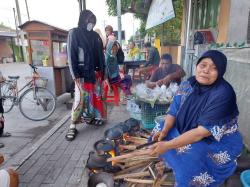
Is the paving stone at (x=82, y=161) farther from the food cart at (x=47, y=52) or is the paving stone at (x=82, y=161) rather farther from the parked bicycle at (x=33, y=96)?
the food cart at (x=47, y=52)

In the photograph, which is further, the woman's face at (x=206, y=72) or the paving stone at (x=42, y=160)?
the paving stone at (x=42, y=160)

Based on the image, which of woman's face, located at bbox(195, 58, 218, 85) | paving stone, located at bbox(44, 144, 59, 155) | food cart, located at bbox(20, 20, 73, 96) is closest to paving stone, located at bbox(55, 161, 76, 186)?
paving stone, located at bbox(44, 144, 59, 155)

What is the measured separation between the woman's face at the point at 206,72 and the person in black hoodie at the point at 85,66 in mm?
2407

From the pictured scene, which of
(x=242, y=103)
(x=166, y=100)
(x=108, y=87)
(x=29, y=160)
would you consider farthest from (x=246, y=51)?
(x=29, y=160)

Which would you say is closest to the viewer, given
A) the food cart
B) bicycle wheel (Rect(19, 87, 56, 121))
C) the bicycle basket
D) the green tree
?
bicycle wheel (Rect(19, 87, 56, 121))

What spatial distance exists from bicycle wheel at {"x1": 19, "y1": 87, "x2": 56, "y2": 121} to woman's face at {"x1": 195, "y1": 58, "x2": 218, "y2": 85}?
4178mm

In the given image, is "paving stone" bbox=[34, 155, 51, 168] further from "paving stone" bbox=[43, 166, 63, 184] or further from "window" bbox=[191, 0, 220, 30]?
"window" bbox=[191, 0, 220, 30]

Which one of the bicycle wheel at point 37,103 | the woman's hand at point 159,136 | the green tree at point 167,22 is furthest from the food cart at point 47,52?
the green tree at point 167,22

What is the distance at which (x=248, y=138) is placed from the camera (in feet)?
9.29

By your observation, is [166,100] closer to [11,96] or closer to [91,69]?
[91,69]

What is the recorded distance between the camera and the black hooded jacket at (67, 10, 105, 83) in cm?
400

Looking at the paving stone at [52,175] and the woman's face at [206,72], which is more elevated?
the woman's face at [206,72]

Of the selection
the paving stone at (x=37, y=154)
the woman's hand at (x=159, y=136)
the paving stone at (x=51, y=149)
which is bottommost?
the paving stone at (x=37, y=154)

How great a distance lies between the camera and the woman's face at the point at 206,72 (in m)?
2.03
